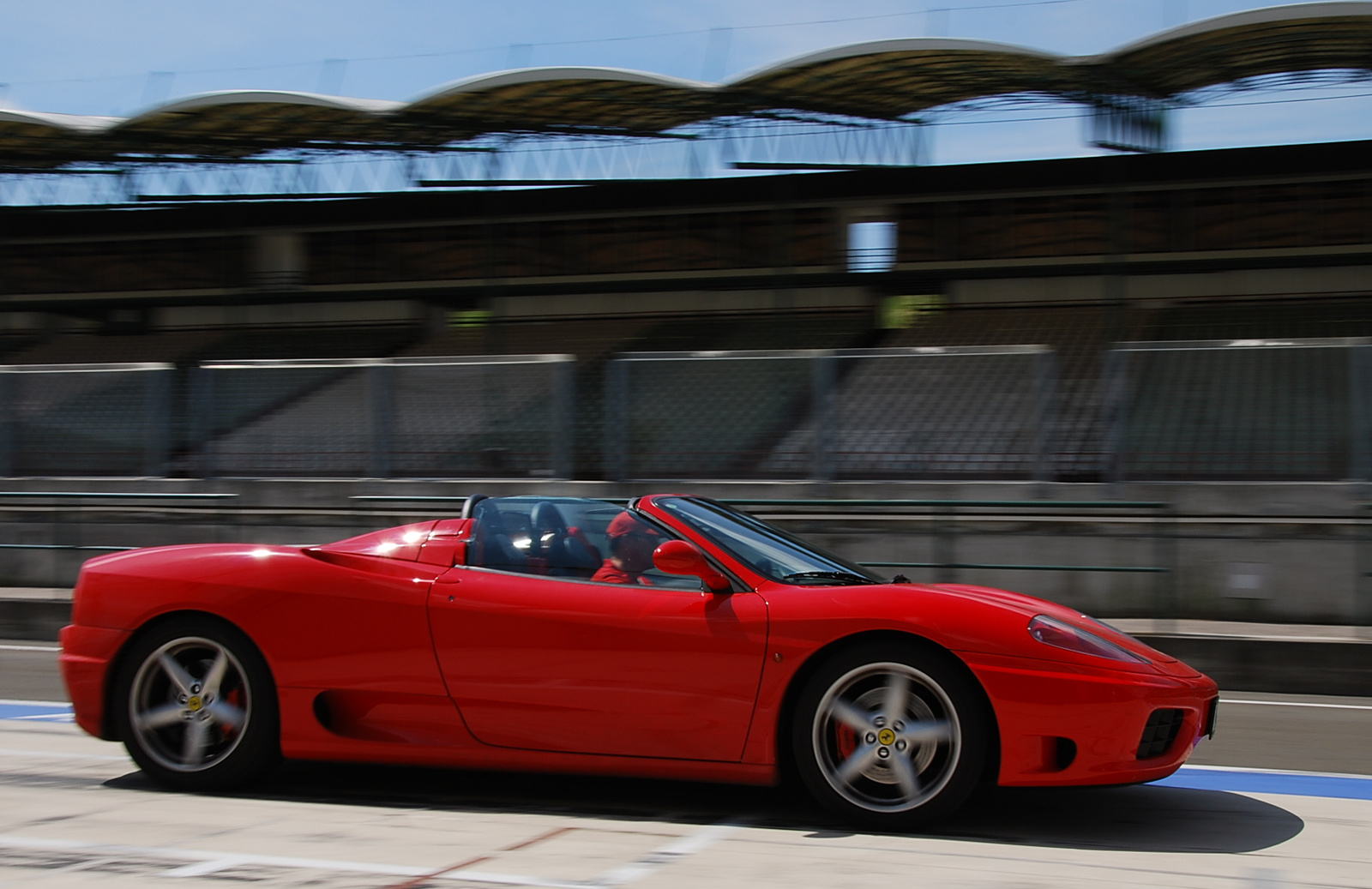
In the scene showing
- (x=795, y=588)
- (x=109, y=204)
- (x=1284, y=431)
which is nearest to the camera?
(x=795, y=588)

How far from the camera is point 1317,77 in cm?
2342

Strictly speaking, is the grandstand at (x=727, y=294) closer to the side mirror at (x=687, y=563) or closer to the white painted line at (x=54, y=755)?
the white painted line at (x=54, y=755)

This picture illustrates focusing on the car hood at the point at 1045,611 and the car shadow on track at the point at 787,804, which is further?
the car hood at the point at 1045,611

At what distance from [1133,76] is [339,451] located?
16921 mm

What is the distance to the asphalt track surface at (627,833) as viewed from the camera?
378 cm

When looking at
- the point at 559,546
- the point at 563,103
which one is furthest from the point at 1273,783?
the point at 563,103

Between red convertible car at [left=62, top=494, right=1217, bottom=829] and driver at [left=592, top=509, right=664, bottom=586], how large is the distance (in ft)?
0.03

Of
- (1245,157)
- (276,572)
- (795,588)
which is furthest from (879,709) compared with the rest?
(1245,157)

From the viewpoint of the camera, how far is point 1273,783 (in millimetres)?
5246

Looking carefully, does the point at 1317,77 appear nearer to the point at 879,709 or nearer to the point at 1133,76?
the point at 1133,76

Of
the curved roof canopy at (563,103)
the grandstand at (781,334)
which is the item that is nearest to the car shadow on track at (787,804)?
the grandstand at (781,334)

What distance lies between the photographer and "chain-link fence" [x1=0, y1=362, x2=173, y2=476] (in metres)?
13.3

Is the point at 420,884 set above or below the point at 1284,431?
below

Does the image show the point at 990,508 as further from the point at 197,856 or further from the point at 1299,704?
the point at 197,856
